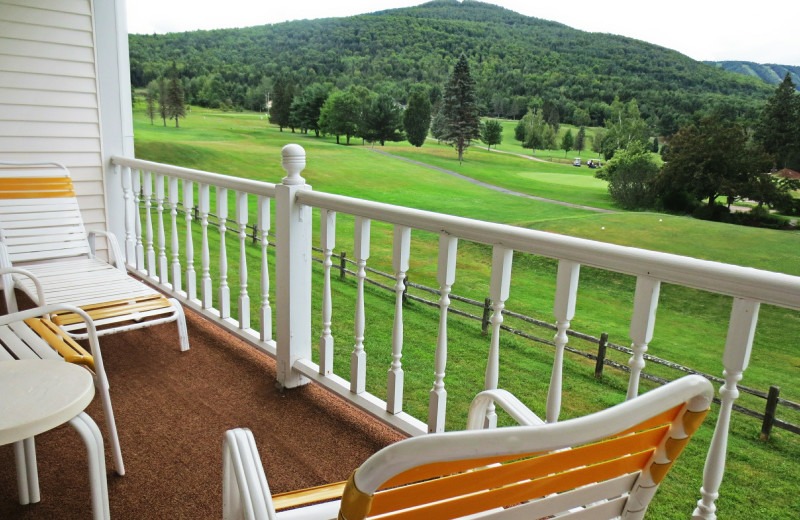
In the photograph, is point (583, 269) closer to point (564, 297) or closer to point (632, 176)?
point (632, 176)

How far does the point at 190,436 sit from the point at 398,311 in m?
1.01

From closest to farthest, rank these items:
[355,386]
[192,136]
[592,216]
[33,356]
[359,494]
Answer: [359,494]
[33,356]
[355,386]
[592,216]
[192,136]

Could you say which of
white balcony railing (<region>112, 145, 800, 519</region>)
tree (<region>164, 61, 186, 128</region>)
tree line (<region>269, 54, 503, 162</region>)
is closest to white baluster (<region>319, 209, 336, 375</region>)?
white balcony railing (<region>112, 145, 800, 519</region>)

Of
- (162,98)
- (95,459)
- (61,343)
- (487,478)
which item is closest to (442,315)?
(95,459)

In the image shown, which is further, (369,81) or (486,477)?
(369,81)

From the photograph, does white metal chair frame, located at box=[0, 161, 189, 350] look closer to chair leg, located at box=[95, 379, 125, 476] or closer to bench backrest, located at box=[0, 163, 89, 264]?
bench backrest, located at box=[0, 163, 89, 264]

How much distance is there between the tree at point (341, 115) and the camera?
4.87m

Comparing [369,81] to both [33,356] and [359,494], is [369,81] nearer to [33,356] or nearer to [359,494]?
[33,356]

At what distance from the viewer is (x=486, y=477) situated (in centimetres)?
69

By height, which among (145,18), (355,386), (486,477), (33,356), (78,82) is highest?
(145,18)

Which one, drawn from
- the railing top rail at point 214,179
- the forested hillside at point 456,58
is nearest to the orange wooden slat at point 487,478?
the railing top rail at point 214,179

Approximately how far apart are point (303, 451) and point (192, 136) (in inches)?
179

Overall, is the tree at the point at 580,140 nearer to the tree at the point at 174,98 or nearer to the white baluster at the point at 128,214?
the white baluster at the point at 128,214

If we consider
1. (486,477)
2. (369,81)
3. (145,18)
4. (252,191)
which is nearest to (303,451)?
(252,191)
